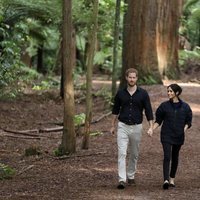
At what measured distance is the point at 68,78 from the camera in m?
10.5

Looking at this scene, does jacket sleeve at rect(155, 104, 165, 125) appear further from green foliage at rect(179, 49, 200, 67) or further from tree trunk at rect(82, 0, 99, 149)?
green foliage at rect(179, 49, 200, 67)

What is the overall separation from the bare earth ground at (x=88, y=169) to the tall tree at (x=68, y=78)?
32 centimetres

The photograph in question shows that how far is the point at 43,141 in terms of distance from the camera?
13.3 metres

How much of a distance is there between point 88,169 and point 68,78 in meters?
1.84

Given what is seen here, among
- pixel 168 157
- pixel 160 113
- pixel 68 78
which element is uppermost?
pixel 68 78

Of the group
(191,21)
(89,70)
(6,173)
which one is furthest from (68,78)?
(191,21)

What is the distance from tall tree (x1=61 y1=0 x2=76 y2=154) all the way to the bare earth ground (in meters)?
0.32

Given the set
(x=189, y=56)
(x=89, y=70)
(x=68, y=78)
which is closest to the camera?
(x=68, y=78)

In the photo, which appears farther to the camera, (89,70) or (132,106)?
(89,70)

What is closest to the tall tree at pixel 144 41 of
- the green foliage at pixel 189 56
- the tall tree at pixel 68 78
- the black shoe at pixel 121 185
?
the tall tree at pixel 68 78

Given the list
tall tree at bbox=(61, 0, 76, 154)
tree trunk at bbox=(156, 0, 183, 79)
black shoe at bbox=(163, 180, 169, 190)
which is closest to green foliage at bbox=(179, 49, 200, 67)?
tree trunk at bbox=(156, 0, 183, 79)

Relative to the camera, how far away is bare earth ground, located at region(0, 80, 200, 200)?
308 inches

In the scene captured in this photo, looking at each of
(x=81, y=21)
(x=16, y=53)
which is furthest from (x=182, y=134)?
(x=81, y=21)

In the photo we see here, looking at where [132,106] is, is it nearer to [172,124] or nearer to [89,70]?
[172,124]
